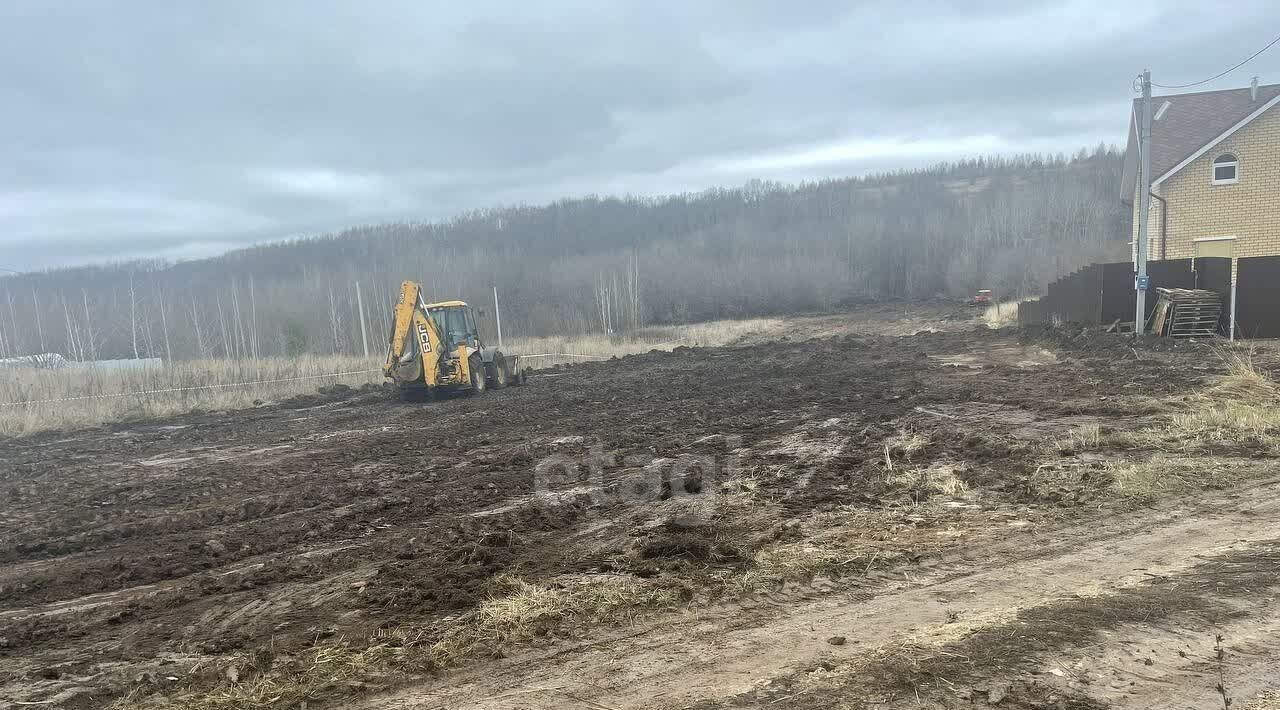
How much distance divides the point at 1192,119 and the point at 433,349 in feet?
92.6

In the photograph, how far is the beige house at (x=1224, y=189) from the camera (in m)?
24.9

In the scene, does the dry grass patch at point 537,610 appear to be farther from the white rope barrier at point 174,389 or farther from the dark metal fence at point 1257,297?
the white rope barrier at point 174,389

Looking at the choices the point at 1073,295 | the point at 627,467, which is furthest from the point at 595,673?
the point at 1073,295

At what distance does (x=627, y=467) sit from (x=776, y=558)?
419 cm

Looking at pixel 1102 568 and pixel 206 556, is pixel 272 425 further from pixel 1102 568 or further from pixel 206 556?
pixel 1102 568

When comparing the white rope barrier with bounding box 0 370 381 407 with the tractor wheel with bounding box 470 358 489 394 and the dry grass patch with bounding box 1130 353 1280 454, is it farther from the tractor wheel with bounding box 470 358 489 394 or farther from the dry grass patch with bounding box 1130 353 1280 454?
the dry grass patch with bounding box 1130 353 1280 454

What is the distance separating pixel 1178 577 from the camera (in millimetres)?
4863

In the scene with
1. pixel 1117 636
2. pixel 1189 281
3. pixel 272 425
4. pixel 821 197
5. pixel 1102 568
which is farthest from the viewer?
pixel 821 197

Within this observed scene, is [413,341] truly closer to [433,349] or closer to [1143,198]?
[433,349]

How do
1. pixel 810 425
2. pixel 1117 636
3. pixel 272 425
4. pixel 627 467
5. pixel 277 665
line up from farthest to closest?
pixel 272 425 < pixel 810 425 < pixel 627 467 < pixel 277 665 < pixel 1117 636

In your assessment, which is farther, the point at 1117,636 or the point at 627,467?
the point at 627,467

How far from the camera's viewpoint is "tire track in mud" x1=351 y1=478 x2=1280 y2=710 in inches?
159

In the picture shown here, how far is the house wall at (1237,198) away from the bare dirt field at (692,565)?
16.9m

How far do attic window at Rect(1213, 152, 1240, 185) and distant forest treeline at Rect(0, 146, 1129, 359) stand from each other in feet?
72.1
